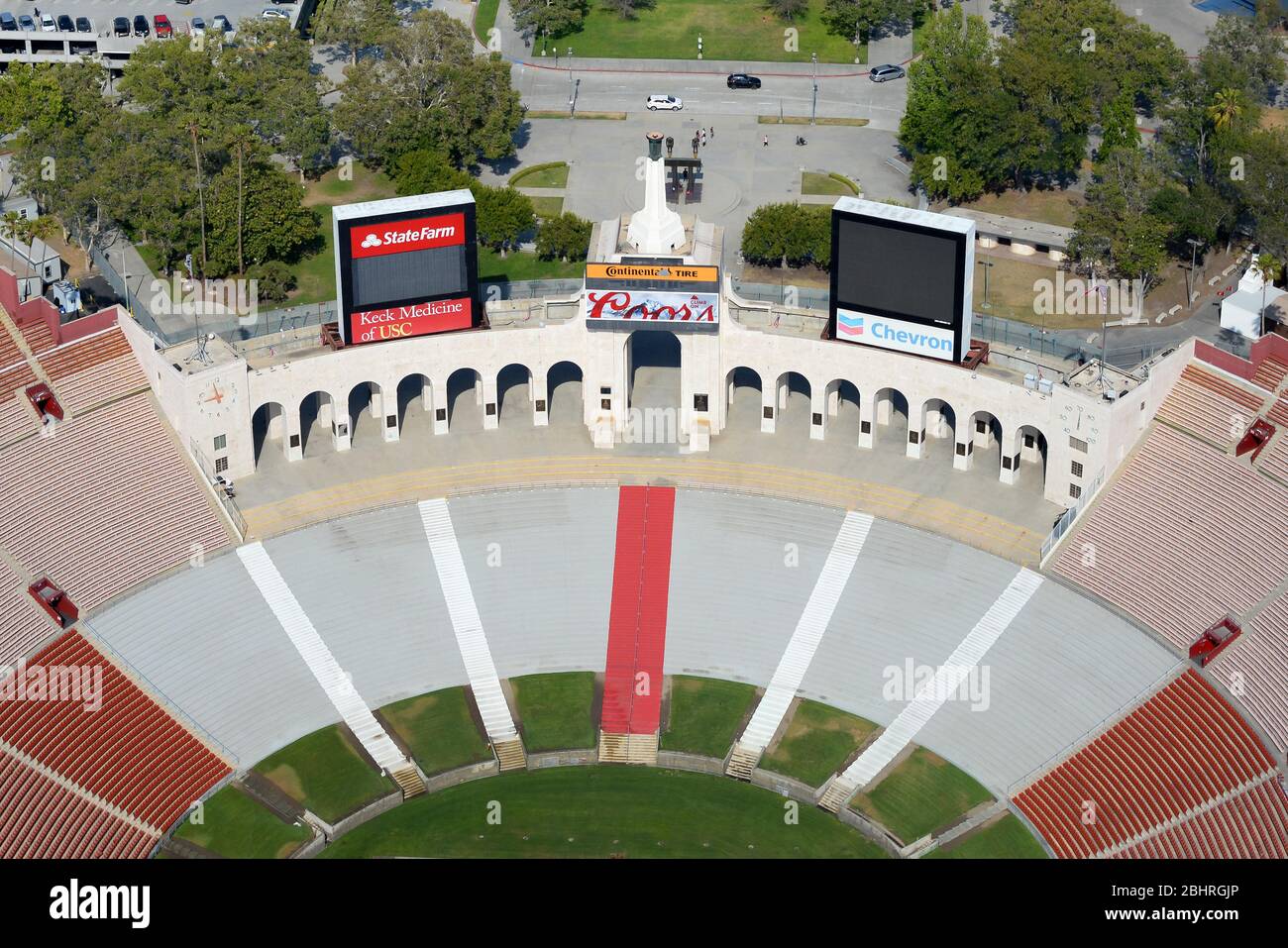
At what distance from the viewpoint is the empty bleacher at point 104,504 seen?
122 m

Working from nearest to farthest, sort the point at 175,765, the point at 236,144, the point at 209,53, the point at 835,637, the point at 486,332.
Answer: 1. the point at 175,765
2. the point at 835,637
3. the point at 486,332
4. the point at 236,144
5. the point at 209,53

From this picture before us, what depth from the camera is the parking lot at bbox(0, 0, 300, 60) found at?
623ft

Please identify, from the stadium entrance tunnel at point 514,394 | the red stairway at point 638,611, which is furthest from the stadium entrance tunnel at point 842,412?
the stadium entrance tunnel at point 514,394

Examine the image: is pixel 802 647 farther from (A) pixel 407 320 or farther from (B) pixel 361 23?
(B) pixel 361 23

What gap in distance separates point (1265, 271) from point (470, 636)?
2313 inches

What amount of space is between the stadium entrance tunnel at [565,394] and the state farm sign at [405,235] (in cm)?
1164

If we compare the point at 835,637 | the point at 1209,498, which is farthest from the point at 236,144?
the point at 1209,498

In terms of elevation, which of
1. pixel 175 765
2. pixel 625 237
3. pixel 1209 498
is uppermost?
pixel 625 237

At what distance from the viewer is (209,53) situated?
173 meters

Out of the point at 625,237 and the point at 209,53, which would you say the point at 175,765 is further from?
the point at 209,53

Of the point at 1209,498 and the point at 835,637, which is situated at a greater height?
the point at 1209,498

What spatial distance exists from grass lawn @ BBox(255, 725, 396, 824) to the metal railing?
130 ft

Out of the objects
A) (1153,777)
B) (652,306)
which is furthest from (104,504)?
(1153,777)

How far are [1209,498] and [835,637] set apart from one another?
2256 centimetres
